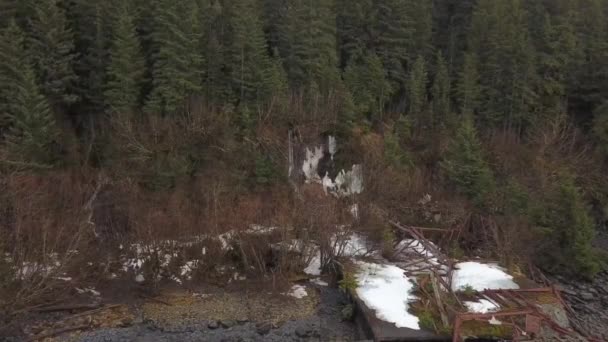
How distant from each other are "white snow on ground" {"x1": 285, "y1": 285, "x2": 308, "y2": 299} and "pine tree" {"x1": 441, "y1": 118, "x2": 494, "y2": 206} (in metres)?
9.70

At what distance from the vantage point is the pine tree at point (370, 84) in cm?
3038

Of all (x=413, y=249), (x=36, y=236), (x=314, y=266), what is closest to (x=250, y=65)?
(x=314, y=266)

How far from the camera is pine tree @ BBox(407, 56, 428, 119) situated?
31.2 meters

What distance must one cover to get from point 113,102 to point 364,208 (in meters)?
13.2

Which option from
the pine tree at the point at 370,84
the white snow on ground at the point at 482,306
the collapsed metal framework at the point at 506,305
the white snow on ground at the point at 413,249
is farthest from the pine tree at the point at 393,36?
the white snow on ground at the point at 482,306

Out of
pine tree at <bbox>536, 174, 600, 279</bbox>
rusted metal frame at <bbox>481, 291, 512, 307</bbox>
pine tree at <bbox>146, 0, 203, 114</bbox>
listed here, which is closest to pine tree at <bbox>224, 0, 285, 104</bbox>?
pine tree at <bbox>146, 0, 203, 114</bbox>

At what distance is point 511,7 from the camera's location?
105ft

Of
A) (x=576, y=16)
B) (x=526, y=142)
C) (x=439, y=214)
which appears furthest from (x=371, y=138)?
(x=576, y=16)

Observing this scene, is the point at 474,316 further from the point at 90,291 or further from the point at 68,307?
the point at 90,291

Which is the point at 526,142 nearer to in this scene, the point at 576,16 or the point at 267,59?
the point at 576,16

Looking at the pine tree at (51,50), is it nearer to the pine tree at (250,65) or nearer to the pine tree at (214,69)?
the pine tree at (214,69)

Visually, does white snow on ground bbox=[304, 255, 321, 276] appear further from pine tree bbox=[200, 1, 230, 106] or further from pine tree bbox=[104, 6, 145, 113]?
pine tree bbox=[104, 6, 145, 113]

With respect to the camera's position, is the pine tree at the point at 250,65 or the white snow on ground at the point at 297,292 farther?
the pine tree at the point at 250,65

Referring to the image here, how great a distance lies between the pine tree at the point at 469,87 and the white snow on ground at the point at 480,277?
47.5ft
